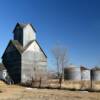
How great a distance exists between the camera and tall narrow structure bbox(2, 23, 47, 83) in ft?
209

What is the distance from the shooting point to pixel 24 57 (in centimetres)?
6444

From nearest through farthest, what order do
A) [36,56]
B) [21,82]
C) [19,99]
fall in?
[19,99]
[21,82]
[36,56]

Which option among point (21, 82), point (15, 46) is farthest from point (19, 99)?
point (15, 46)

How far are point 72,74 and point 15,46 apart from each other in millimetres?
15456

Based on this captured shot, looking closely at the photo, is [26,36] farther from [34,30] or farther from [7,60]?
[7,60]

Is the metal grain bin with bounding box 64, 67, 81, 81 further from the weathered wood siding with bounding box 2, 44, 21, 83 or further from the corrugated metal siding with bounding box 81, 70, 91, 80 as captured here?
the weathered wood siding with bounding box 2, 44, 21, 83

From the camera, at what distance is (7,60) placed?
68062mm

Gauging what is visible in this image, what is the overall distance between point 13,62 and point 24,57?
10.4ft

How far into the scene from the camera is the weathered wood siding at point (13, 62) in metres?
64.0

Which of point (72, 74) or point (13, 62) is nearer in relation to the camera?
point (13, 62)

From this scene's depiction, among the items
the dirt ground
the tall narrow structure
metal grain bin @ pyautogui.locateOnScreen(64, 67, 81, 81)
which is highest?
the tall narrow structure

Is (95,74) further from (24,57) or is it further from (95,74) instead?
(24,57)

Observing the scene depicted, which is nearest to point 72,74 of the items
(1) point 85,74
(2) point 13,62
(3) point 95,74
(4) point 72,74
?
(4) point 72,74

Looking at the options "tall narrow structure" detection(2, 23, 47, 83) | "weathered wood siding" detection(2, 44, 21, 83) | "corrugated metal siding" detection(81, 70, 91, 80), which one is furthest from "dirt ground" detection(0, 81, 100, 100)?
"corrugated metal siding" detection(81, 70, 91, 80)
